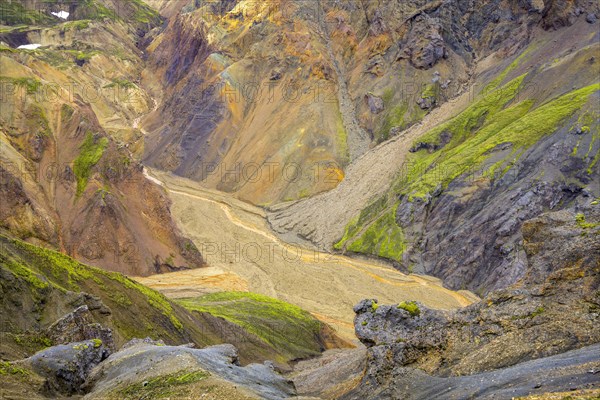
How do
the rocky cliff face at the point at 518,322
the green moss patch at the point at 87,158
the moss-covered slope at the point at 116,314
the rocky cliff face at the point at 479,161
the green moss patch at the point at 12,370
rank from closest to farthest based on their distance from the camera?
the green moss patch at the point at 12,370 → the rocky cliff face at the point at 518,322 → the moss-covered slope at the point at 116,314 → the green moss patch at the point at 87,158 → the rocky cliff face at the point at 479,161

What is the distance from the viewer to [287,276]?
65.2 m

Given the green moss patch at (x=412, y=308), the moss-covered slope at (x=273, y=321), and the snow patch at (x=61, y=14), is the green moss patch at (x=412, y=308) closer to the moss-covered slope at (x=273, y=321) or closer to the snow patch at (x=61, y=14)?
the moss-covered slope at (x=273, y=321)

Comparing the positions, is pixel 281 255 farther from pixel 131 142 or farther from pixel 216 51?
pixel 216 51

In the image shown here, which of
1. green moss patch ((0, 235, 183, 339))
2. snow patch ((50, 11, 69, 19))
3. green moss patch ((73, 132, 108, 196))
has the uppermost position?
green moss patch ((0, 235, 183, 339))

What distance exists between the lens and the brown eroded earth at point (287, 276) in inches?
2227

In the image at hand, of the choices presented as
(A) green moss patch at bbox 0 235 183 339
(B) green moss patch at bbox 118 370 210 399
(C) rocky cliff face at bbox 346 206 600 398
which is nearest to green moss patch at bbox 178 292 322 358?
(A) green moss patch at bbox 0 235 183 339

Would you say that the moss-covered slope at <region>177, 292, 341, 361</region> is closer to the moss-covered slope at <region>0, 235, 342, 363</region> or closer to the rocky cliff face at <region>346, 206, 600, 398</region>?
the moss-covered slope at <region>0, 235, 342, 363</region>

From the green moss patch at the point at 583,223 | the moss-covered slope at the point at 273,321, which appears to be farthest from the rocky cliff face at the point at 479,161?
the green moss patch at the point at 583,223

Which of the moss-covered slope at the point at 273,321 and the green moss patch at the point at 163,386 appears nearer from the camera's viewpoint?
the green moss patch at the point at 163,386

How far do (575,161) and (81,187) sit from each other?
58.1 meters

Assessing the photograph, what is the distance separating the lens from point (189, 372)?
1589cm

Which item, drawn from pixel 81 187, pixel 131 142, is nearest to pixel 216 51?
pixel 131 142

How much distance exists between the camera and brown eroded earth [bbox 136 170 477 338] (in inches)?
2227

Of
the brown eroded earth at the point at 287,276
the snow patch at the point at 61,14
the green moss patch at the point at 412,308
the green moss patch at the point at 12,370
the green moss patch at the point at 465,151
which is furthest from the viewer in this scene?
the snow patch at the point at 61,14
